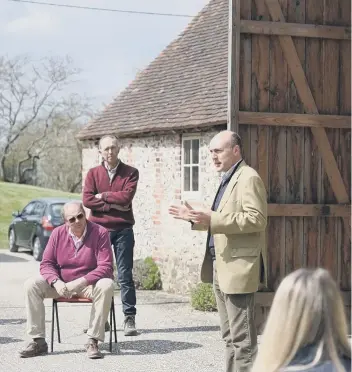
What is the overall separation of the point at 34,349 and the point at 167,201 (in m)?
7.90

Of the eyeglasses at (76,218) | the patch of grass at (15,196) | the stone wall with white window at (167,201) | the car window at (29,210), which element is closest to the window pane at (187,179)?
the stone wall with white window at (167,201)

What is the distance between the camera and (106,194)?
9961 millimetres

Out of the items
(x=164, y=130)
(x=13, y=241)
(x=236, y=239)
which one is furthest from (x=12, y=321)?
(x=13, y=241)

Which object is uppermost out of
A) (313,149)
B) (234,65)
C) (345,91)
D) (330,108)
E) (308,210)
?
(234,65)

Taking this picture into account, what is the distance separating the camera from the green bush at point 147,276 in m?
16.1

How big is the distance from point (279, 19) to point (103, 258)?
2.96 m

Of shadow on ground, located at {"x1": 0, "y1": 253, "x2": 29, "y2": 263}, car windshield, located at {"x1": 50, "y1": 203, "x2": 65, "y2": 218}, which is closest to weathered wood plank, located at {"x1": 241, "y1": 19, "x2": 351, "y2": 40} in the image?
car windshield, located at {"x1": 50, "y1": 203, "x2": 65, "y2": 218}

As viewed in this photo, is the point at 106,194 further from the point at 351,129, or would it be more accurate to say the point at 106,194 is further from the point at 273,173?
the point at 351,129

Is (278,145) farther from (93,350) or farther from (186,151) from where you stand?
(186,151)

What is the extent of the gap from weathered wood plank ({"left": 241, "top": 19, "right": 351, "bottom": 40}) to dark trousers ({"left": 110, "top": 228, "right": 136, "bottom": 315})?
2.45 metres

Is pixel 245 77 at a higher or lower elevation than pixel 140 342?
higher

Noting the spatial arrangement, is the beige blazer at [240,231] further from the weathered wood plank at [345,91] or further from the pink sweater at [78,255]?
the weathered wood plank at [345,91]

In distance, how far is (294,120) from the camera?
9.66 meters

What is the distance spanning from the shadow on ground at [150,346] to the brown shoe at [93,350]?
32 centimetres
